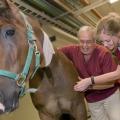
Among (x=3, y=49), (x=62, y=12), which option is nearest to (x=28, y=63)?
(x=3, y=49)

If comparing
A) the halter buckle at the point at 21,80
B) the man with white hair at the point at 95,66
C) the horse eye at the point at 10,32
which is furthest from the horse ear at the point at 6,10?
the man with white hair at the point at 95,66

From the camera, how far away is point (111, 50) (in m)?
2.38

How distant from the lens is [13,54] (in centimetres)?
154

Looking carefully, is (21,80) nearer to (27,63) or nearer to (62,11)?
(27,63)

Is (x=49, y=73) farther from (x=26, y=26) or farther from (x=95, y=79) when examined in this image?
(x=26, y=26)

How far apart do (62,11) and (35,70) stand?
2141mm

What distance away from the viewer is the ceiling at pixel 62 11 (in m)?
3.06

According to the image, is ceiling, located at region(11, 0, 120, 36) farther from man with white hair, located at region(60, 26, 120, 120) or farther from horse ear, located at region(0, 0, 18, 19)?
horse ear, located at region(0, 0, 18, 19)

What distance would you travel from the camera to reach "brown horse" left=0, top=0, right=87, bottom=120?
59.6 inches

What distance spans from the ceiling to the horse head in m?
0.97

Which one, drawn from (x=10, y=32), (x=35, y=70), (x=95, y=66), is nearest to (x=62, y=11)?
(x=95, y=66)

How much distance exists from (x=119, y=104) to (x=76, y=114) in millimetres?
462

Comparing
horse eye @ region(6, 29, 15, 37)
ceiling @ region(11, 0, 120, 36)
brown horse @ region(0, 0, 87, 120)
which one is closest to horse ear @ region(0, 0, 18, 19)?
brown horse @ region(0, 0, 87, 120)

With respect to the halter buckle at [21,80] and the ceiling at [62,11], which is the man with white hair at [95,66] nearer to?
the ceiling at [62,11]
